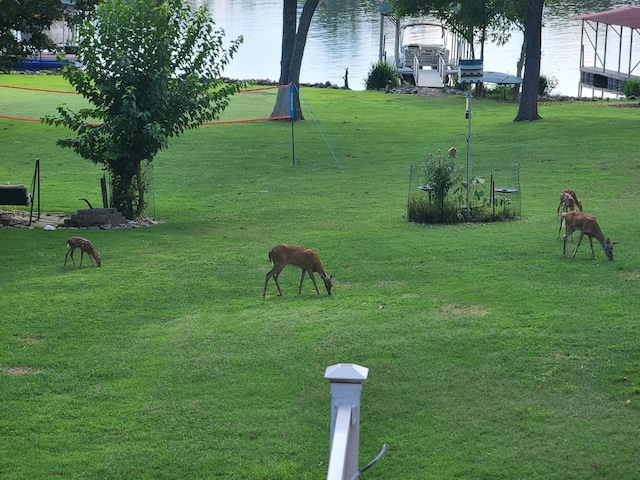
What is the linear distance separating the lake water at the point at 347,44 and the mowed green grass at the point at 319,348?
4035cm

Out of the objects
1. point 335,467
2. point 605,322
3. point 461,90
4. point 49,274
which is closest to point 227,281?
point 49,274

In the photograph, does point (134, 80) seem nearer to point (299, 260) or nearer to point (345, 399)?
point (299, 260)

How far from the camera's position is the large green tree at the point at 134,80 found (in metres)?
21.5

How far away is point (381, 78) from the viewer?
5316 centimetres

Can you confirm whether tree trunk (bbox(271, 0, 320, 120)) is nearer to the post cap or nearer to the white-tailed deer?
the white-tailed deer

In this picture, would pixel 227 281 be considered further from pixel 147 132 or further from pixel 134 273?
pixel 147 132

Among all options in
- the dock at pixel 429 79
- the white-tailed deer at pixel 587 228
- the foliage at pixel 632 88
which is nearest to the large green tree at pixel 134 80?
the white-tailed deer at pixel 587 228

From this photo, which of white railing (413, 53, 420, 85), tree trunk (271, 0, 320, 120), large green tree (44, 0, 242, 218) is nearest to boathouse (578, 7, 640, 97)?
white railing (413, 53, 420, 85)

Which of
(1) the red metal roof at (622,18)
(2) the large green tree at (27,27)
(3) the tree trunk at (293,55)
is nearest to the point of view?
(2) the large green tree at (27,27)

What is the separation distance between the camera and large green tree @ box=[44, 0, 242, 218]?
21531mm

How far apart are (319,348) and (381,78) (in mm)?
43029

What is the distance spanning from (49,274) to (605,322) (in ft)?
29.4

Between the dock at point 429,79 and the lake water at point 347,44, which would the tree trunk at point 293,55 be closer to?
the dock at point 429,79

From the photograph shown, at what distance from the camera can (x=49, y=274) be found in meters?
16.2
